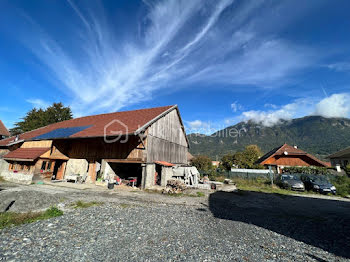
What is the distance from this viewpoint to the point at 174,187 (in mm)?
14922

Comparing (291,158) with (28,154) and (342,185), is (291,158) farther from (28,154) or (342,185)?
Result: (28,154)

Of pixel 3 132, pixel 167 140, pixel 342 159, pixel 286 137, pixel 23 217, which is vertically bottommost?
pixel 23 217

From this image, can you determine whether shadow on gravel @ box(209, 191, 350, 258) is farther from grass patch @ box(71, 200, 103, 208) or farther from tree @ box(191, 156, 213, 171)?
tree @ box(191, 156, 213, 171)

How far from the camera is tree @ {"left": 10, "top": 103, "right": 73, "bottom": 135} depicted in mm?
35562

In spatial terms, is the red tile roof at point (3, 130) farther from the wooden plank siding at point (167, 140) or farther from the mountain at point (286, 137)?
the mountain at point (286, 137)

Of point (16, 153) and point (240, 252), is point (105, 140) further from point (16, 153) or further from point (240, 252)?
point (240, 252)

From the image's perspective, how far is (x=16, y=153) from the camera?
2064 cm

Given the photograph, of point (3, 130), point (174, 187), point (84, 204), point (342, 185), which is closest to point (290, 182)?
point (342, 185)

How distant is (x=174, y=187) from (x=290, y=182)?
12.7m

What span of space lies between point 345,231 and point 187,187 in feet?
36.5

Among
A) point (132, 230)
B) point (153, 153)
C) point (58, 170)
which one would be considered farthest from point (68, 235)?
point (58, 170)

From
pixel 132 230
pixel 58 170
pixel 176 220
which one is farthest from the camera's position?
pixel 58 170

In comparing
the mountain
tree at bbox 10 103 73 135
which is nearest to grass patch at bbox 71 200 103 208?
tree at bbox 10 103 73 135

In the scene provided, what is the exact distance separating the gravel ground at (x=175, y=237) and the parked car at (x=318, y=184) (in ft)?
30.8
